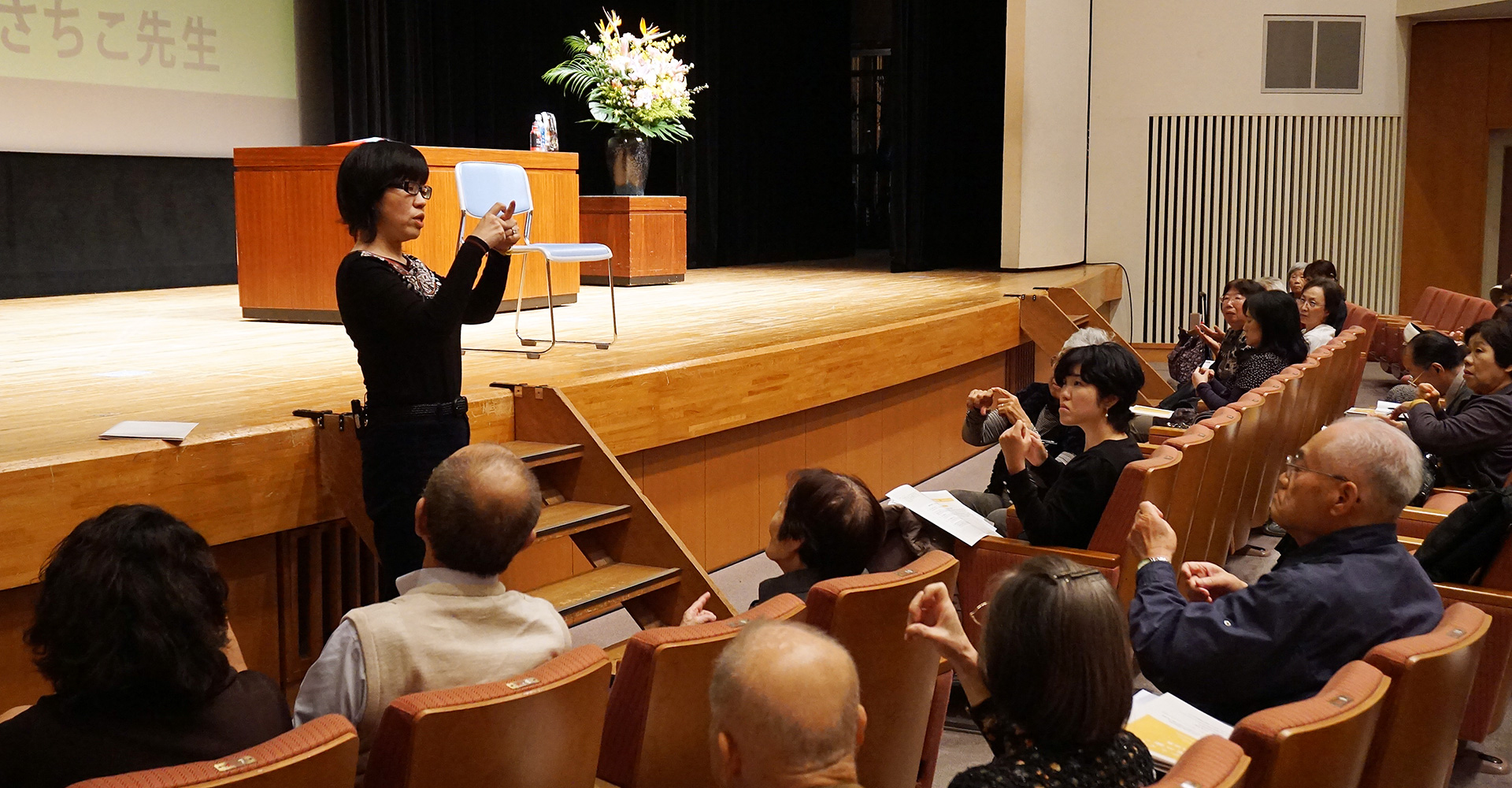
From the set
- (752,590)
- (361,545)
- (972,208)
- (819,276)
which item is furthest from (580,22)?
(361,545)

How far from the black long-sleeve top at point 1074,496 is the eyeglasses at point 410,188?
63.3 inches

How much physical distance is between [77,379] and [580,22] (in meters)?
7.25

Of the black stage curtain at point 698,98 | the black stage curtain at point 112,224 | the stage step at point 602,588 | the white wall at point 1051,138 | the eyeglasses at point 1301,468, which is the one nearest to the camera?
the eyeglasses at point 1301,468

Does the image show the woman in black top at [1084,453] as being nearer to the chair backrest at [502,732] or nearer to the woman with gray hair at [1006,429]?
the woman with gray hair at [1006,429]

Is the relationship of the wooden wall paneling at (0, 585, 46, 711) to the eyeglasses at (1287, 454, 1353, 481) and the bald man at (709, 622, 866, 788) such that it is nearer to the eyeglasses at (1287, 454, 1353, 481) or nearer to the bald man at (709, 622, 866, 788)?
the bald man at (709, 622, 866, 788)

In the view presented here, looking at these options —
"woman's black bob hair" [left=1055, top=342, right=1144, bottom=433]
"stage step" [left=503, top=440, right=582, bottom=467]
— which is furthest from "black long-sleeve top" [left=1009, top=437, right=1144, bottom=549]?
"stage step" [left=503, top=440, right=582, bottom=467]

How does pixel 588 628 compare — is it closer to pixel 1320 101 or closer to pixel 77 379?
pixel 77 379

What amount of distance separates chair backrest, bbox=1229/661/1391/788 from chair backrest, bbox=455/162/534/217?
381 cm

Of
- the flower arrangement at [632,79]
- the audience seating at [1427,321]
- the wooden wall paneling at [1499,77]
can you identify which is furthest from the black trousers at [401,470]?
the wooden wall paneling at [1499,77]

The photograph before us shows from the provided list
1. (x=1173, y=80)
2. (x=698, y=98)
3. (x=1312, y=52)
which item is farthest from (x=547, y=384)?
(x=1312, y=52)

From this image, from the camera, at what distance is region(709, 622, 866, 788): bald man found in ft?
4.24

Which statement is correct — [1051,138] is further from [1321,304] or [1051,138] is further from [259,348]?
[259,348]

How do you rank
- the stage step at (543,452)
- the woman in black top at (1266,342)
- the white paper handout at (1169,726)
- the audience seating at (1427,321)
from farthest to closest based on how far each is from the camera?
1. the audience seating at (1427,321)
2. the woman in black top at (1266,342)
3. the stage step at (543,452)
4. the white paper handout at (1169,726)

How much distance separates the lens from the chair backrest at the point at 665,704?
183 centimetres
